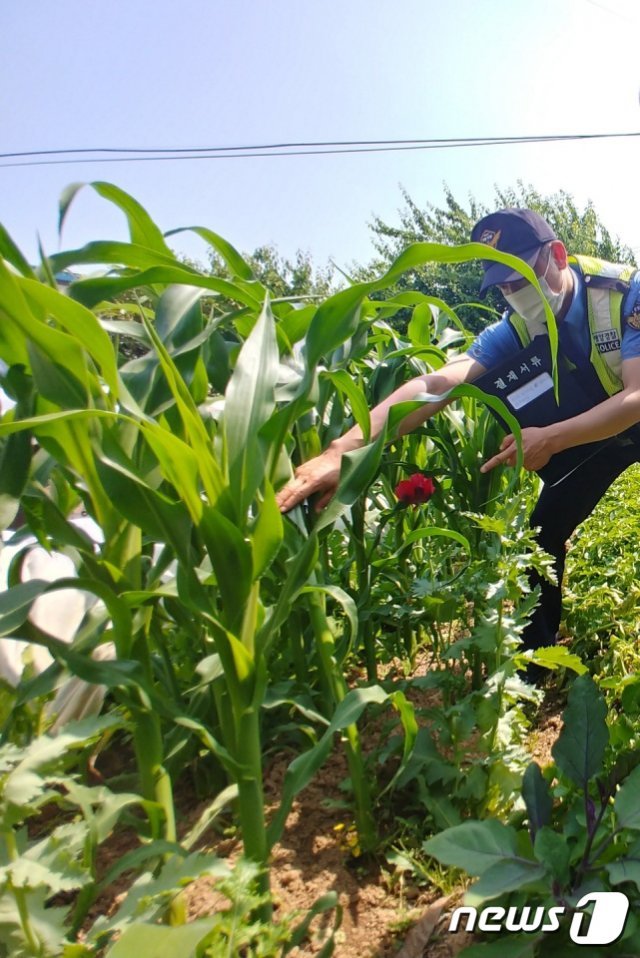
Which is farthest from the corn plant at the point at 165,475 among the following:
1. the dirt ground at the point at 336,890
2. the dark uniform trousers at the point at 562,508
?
the dark uniform trousers at the point at 562,508

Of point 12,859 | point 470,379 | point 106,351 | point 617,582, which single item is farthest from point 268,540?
point 617,582

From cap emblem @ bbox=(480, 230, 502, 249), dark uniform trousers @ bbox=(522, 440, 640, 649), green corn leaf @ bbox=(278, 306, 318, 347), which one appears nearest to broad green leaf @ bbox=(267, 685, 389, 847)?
green corn leaf @ bbox=(278, 306, 318, 347)

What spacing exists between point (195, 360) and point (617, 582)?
1482 millimetres

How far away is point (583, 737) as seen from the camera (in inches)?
38.8

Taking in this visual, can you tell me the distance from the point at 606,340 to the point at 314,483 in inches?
43.1

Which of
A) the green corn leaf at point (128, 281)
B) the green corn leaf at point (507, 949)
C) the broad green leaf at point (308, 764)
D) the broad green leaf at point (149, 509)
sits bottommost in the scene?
the green corn leaf at point (507, 949)

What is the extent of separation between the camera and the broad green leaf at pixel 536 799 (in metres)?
0.93

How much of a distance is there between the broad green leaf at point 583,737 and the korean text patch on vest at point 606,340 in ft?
3.79

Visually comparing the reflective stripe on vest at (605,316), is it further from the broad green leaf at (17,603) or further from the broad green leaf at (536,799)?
the broad green leaf at (17,603)

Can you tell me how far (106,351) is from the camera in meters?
0.86

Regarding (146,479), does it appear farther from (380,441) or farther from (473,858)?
(473,858)

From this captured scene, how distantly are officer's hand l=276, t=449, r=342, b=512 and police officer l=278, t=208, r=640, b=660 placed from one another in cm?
24

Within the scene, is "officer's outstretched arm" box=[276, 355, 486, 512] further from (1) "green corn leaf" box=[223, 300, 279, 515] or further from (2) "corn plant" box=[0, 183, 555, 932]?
(1) "green corn leaf" box=[223, 300, 279, 515]

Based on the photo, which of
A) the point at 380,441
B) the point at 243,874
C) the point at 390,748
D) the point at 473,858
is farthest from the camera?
the point at 390,748
